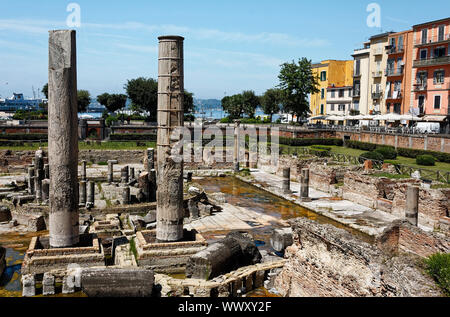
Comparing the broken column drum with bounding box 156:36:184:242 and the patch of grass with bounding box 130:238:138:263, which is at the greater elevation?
the broken column drum with bounding box 156:36:184:242

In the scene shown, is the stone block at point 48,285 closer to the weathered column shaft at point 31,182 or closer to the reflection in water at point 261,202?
the reflection in water at point 261,202

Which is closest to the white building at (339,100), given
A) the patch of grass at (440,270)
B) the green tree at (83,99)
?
A: the green tree at (83,99)

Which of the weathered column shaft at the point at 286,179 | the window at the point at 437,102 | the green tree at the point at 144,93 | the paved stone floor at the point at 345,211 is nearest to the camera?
the paved stone floor at the point at 345,211

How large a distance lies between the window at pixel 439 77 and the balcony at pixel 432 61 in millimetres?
794

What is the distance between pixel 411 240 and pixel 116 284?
8.57 meters

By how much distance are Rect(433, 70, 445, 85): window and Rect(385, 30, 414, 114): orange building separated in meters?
3.69

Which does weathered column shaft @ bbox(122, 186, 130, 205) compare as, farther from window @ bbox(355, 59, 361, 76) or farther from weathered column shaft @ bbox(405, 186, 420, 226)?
window @ bbox(355, 59, 361, 76)

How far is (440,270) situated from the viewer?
26.4ft

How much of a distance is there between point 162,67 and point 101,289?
5862mm

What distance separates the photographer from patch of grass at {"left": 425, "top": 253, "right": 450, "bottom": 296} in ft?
25.6

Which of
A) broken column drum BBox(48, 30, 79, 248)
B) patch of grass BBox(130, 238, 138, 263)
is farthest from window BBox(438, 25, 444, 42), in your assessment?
broken column drum BBox(48, 30, 79, 248)

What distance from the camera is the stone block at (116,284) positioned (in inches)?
388

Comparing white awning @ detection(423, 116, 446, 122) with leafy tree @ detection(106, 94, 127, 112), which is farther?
leafy tree @ detection(106, 94, 127, 112)
